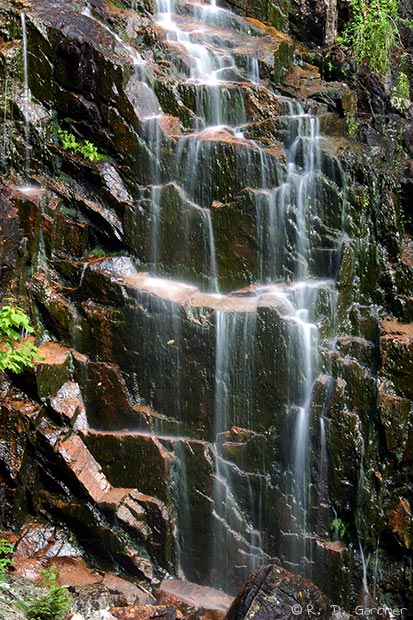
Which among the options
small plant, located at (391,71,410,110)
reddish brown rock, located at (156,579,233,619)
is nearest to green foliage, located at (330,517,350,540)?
reddish brown rock, located at (156,579,233,619)

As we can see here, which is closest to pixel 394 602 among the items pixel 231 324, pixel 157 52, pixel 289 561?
pixel 289 561

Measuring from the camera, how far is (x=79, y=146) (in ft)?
31.8

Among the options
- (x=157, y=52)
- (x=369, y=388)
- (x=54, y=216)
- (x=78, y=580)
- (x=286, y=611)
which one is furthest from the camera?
(x=157, y=52)

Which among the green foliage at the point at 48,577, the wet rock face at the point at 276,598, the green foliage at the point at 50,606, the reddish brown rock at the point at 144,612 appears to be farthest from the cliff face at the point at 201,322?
the green foliage at the point at 50,606

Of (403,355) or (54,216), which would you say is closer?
(403,355)

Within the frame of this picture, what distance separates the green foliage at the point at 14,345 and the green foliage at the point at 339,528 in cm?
467

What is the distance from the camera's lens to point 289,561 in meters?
7.74

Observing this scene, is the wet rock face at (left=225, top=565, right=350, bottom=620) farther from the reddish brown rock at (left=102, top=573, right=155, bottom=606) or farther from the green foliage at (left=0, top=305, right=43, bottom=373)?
the green foliage at (left=0, top=305, right=43, bottom=373)

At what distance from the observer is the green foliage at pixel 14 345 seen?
7547 mm

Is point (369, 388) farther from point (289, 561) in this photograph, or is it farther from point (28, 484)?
point (28, 484)

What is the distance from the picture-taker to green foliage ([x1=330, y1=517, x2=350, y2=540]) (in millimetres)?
7707

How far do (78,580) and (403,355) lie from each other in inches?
211

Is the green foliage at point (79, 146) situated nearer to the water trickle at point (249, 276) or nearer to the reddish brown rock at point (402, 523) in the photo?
the water trickle at point (249, 276)

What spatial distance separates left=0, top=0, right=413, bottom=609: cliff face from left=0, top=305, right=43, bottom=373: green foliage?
0.80 ft
